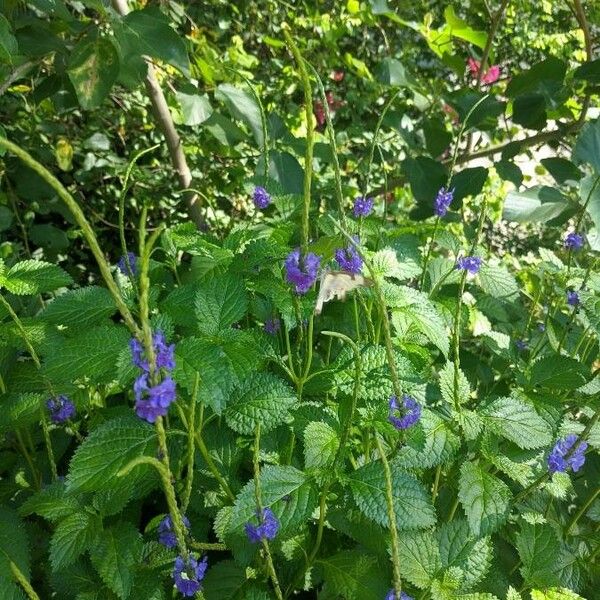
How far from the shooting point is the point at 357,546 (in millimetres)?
1054

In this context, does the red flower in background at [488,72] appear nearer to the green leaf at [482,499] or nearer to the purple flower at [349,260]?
the purple flower at [349,260]

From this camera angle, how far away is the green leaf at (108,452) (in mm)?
827

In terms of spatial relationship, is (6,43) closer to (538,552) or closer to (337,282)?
(337,282)

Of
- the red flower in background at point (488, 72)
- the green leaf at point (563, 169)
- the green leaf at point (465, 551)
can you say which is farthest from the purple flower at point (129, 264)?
the red flower in background at point (488, 72)

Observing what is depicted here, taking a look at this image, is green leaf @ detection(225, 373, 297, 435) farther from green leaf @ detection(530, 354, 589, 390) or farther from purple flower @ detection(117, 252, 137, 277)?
green leaf @ detection(530, 354, 589, 390)

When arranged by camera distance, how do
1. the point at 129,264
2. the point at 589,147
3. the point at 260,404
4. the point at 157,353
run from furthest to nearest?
the point at 589,147
the point at 129,264
the point at 260,404
the point at 157,353

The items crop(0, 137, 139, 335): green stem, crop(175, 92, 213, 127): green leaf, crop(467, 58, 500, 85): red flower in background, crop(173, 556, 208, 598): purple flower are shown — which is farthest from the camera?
crop(467, 58, 500, 85): red flower in background

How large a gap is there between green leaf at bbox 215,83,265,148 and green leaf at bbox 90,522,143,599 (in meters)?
1.00

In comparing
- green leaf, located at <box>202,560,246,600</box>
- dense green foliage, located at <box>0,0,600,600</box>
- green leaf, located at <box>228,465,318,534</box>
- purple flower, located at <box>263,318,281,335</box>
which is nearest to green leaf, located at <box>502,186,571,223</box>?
dense green foliage, located at <box>0,0,600,600</box>

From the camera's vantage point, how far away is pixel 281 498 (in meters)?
0.88

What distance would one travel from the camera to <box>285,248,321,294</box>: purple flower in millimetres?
869

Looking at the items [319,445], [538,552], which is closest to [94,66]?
[319,445]

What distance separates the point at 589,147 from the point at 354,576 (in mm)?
963

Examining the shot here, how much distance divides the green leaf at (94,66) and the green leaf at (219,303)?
1.77 feet
